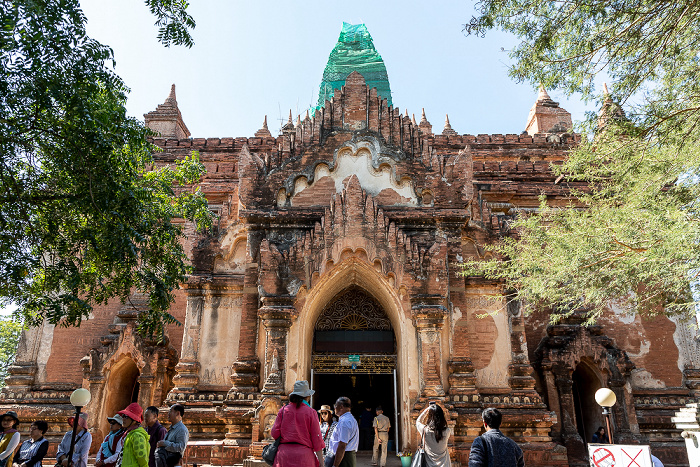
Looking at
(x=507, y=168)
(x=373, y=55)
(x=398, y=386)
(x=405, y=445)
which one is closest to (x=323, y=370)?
(x=398, y=386)

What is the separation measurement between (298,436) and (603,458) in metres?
3.89

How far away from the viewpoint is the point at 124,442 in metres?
5.66

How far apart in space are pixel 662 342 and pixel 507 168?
6.72 meters

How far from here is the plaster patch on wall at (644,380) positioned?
46.6 ft

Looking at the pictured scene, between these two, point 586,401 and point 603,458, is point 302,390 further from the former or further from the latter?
point 586,401

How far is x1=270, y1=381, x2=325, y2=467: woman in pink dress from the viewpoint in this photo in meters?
5.26

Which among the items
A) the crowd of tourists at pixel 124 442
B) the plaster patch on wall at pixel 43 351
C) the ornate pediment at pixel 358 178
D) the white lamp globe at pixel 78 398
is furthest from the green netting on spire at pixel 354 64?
the crowd of tourists at pixel 124 442

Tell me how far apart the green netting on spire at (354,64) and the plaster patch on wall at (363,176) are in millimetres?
14137

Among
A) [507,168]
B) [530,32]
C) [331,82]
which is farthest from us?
[331,82]

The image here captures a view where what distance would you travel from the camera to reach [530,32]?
8.91m

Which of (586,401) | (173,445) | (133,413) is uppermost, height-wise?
(586,401)

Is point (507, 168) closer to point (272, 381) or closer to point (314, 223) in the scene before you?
point (314, 223)

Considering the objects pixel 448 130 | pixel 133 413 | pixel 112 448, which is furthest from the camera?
pixel 448 130

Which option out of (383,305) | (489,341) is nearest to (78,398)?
(383,305)
